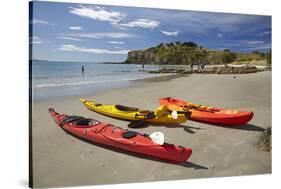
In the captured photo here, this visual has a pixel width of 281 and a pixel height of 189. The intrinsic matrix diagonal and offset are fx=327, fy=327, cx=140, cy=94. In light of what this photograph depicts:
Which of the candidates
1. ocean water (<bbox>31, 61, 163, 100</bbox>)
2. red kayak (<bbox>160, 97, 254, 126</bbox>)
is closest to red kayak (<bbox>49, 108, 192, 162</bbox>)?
ocean water (<bbox>31, 61, 163, 100</bbox>)

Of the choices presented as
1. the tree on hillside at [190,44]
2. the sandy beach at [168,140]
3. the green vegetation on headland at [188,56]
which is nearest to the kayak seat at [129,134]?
the sandy beach at [168,140]

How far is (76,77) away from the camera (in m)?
3.38

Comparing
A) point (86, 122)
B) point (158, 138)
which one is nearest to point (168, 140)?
point (158, 138)

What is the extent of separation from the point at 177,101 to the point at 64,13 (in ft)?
5.04

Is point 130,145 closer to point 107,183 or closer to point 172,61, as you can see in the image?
point 107,183

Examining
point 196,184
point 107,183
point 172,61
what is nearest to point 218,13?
point 172,61

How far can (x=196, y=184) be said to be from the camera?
136 inches

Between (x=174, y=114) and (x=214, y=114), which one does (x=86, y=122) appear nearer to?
(x=174, y=114)

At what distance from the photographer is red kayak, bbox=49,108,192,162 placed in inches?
131

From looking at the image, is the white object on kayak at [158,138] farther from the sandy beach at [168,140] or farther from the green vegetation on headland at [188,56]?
the green vegetation on headland at [188,56]

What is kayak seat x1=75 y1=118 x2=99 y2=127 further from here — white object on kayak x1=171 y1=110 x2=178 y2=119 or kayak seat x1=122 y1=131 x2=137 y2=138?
white object on kayak x1=171 y1=110 x2=178 y2=119

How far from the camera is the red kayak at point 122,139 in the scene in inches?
131

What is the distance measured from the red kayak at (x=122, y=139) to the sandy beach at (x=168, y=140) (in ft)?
0.22

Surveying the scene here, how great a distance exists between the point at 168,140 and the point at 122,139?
51 cm
